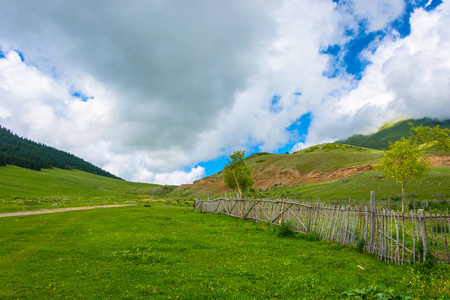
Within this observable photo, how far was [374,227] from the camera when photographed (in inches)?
470

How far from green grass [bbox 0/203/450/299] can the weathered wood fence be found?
665mm

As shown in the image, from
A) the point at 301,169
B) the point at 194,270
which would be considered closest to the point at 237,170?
the point at 194,270

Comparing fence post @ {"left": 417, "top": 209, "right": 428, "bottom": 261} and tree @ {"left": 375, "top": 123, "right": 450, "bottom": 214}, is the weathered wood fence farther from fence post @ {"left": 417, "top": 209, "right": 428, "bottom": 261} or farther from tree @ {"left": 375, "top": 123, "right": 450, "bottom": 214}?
tree @ {"left": 375, "top": 123, "right": 450, "bottom": 214}

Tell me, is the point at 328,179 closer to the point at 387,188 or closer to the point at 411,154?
the point at 387,188

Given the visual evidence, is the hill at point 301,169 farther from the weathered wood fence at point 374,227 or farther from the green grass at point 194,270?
the green grass at point 194,270

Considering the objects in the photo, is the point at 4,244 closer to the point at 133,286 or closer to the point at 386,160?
the point at 133,286

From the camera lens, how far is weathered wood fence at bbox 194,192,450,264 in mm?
9984

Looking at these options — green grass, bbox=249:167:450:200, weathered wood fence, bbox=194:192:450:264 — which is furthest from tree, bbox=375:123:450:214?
weathered wood fence, bbox=194:192:450:264

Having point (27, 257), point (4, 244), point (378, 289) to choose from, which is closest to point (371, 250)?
point (378, 289)

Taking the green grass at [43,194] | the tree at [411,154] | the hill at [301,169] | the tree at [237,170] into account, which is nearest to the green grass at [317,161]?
the hill at [301,169]

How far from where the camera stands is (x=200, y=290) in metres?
7.84

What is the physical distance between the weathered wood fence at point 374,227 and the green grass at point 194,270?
665 millimetres

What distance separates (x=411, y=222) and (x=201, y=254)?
9.67 metres

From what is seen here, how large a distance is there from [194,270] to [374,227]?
29.6 ft
